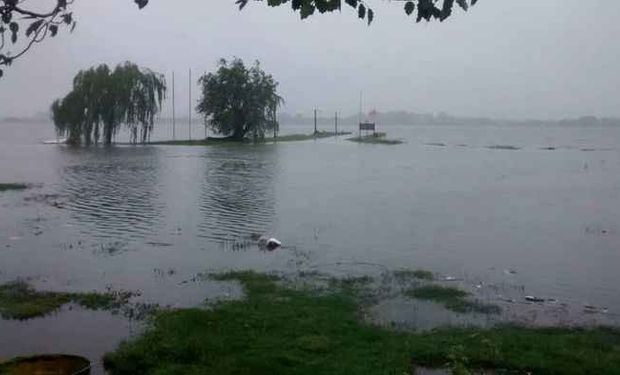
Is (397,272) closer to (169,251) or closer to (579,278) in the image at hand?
(579,278)

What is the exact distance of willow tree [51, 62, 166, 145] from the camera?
51.9 metres

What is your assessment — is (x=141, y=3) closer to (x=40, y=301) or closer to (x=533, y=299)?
(x=40, y=301)

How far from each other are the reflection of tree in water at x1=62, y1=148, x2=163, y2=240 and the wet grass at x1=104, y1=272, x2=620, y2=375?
6.59 m

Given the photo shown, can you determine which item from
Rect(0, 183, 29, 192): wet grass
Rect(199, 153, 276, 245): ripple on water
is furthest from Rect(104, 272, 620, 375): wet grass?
Rect(0, 183, 29, 192): wet grass

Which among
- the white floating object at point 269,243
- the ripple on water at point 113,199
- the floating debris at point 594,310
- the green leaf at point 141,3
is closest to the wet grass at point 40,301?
the white floating object at point 269,243

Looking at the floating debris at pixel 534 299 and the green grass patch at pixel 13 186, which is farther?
the green grass patch at pixel 13 186

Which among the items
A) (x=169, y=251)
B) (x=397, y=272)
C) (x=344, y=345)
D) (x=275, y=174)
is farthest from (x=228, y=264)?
(x=275, y=174)

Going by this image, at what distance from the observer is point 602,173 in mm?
33594

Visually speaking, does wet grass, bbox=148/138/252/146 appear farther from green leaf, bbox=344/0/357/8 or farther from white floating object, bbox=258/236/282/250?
green leaf, bbox=344/0/357/8

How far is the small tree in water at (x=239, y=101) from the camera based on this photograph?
2434 inches

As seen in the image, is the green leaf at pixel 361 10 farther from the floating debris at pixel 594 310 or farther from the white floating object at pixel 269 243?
the white floating object at pixel 269 243

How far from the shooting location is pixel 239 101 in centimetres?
6169

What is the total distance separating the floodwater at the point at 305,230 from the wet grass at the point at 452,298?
0.52m

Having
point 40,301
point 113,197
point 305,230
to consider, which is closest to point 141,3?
point 40,301
